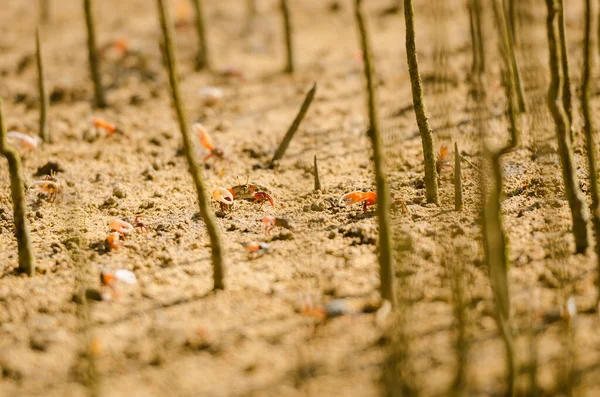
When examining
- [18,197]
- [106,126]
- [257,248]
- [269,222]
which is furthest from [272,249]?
[106,126]

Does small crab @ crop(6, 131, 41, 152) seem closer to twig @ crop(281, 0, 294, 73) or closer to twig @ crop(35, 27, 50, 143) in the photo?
twig @ crop(35, 27, 50, 143)

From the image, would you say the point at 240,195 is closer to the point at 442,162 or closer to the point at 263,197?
the point at 263,197

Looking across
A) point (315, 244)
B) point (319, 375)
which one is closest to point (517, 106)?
point (315, 244)

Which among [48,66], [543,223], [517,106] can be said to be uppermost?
[48,66]

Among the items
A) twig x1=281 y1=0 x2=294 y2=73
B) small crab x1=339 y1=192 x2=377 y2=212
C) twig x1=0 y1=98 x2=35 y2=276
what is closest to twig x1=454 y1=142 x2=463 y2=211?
small crab x1=339 y1=192 x2=377 y2=212

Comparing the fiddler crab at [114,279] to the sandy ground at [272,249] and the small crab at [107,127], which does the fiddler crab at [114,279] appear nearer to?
the sandy ground at [272,249]

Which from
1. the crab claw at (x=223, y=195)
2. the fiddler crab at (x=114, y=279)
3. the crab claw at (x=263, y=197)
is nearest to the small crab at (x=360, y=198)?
the crab claw at (x=263, y=197)

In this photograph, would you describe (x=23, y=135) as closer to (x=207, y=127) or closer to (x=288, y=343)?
(x=207, y=127)
